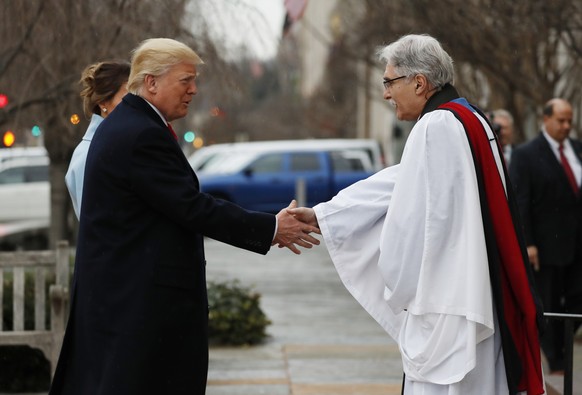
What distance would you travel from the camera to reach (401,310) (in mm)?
4410

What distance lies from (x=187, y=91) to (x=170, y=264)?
2.26ft

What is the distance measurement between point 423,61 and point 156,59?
102 centimetres

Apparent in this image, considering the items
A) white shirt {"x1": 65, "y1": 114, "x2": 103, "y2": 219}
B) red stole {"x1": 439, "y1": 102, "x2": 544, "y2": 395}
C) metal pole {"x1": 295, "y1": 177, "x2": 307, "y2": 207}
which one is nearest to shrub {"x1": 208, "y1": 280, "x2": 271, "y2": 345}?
white shirt {"x1": 65, "y1": 114, "x2": 103, "y2": 219}

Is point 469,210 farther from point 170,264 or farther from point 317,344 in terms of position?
point 317,344

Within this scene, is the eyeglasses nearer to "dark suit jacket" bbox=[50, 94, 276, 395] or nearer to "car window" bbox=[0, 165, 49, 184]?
"dark suit jacket" bbox=[50, 94, 276, 395]

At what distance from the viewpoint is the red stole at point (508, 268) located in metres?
4.21

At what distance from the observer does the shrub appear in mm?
9273

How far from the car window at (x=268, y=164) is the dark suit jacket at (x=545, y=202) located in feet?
54.8

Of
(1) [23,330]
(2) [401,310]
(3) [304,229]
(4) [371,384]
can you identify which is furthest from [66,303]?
(2) [401,310]

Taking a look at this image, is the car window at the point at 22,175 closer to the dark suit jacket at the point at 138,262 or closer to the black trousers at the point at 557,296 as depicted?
the black trousers at the point at 557,296

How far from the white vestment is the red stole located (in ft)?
0.17

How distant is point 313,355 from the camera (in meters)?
8.85

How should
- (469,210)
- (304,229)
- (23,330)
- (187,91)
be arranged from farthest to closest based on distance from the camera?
(23,330), (304,229), (187,91), (469,210)

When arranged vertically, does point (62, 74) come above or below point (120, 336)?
above
